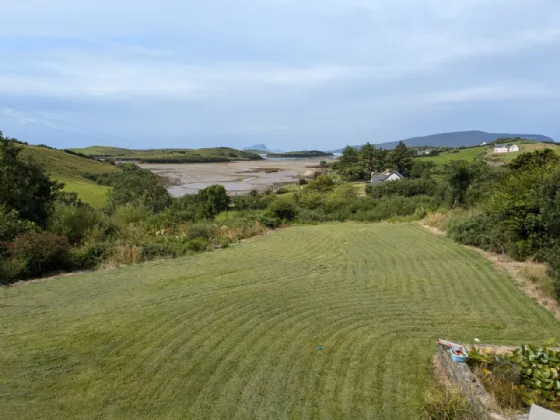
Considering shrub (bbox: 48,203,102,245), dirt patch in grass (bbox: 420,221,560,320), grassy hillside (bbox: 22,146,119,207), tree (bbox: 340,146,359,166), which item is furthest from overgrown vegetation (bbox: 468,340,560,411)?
tree (bbox: 340,146,359,166)

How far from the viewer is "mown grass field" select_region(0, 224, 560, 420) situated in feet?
15.0

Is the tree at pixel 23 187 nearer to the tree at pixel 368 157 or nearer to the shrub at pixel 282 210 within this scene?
the shrub at pixel 282 210

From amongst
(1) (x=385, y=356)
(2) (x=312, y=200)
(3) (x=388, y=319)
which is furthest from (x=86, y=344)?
(2) (x=312, y=200)

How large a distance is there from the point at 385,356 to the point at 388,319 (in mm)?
1443

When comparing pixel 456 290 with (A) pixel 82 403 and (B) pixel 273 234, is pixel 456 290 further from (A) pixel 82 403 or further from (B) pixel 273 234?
(B) pixel 273 234

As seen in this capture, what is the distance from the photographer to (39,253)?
10438 mm

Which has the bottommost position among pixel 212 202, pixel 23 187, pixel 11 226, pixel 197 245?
pixel 212 202

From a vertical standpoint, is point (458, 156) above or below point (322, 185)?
above

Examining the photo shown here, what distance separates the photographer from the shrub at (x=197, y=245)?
1409 cm

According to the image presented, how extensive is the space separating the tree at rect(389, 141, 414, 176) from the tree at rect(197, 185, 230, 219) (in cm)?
4732

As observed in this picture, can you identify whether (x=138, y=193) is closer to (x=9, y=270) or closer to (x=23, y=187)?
(x=23, y=187)

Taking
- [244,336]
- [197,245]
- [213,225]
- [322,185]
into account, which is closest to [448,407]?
[244,336]

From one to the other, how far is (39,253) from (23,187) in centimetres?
634

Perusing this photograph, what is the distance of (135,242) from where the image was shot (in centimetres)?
1365
